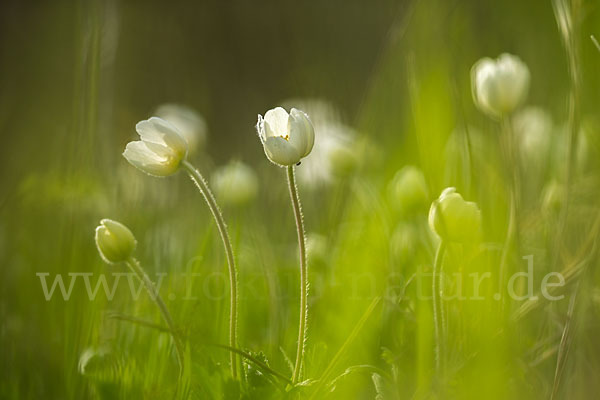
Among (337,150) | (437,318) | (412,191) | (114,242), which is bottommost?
(437,318)

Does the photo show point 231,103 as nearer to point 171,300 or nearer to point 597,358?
point 171,300

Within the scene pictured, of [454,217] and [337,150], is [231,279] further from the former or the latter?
[337,150]

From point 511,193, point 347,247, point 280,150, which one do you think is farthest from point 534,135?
point 280,150

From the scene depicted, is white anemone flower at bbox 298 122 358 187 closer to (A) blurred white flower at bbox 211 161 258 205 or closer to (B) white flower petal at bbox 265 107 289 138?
(A) blurred white flower at bbox 211 161 258 205

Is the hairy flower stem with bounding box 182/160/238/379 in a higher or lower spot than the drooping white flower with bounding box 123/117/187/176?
lower

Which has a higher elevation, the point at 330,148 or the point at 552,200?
the point at 330,148

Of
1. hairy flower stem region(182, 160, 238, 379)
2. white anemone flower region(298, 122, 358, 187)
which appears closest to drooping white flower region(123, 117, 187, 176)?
hairy flower stem region(182, 160, 238, 379)

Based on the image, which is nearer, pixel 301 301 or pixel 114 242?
pixel 301 301
